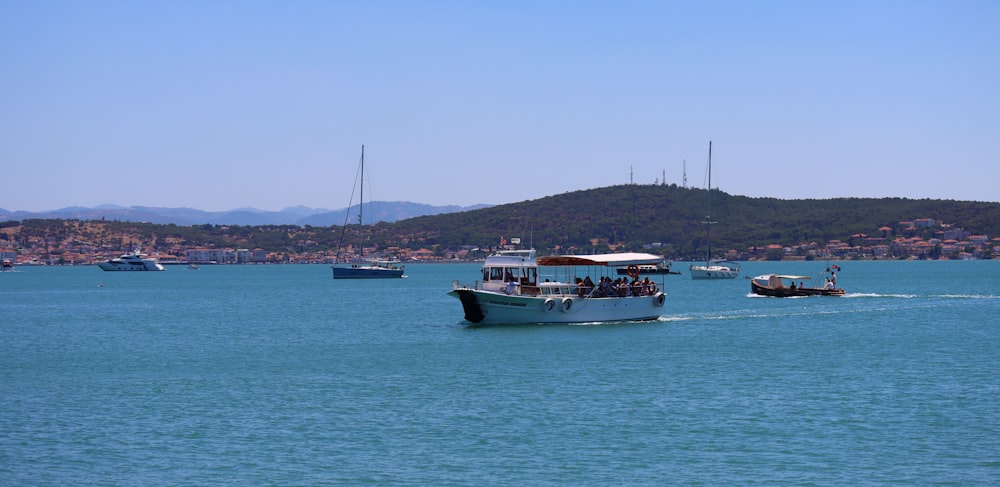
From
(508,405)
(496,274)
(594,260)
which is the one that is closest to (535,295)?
(496,274)

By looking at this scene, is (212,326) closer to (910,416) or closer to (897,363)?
(897,363)

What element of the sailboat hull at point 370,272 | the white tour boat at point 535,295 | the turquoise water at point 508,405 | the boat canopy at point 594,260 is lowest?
the turquoise water at point 508,405

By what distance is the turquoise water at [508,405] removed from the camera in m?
25.2

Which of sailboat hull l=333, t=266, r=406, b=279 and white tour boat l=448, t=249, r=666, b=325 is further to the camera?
sailboat hull l=333, t=266, r=406, b=279

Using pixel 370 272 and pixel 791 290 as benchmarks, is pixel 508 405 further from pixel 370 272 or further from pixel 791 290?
pixel 370 272

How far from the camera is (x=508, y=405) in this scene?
3384 cm

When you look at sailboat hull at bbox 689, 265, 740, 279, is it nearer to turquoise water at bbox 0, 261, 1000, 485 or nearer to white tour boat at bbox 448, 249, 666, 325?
turquoise water at bbox 0, 261, 1000, 485

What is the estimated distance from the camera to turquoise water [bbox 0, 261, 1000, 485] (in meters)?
25.2

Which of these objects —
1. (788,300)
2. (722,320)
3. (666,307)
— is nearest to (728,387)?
(722,320)

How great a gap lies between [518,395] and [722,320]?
37087mm

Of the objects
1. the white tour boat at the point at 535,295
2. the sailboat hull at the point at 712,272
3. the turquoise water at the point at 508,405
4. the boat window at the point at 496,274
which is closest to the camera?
the turquoise water at the point at 508,405

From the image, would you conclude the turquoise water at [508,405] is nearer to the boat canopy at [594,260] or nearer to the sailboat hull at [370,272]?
the boat canopy at [594,260]

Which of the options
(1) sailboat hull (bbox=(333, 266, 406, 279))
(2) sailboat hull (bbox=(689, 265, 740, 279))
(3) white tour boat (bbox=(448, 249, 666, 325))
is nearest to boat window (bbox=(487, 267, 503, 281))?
(3) white tour boat (bbox=(448, 249, 666, 325))

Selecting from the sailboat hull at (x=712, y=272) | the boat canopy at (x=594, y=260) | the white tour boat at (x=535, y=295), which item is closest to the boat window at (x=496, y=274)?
the white tour boat at (x=535, y=295)
